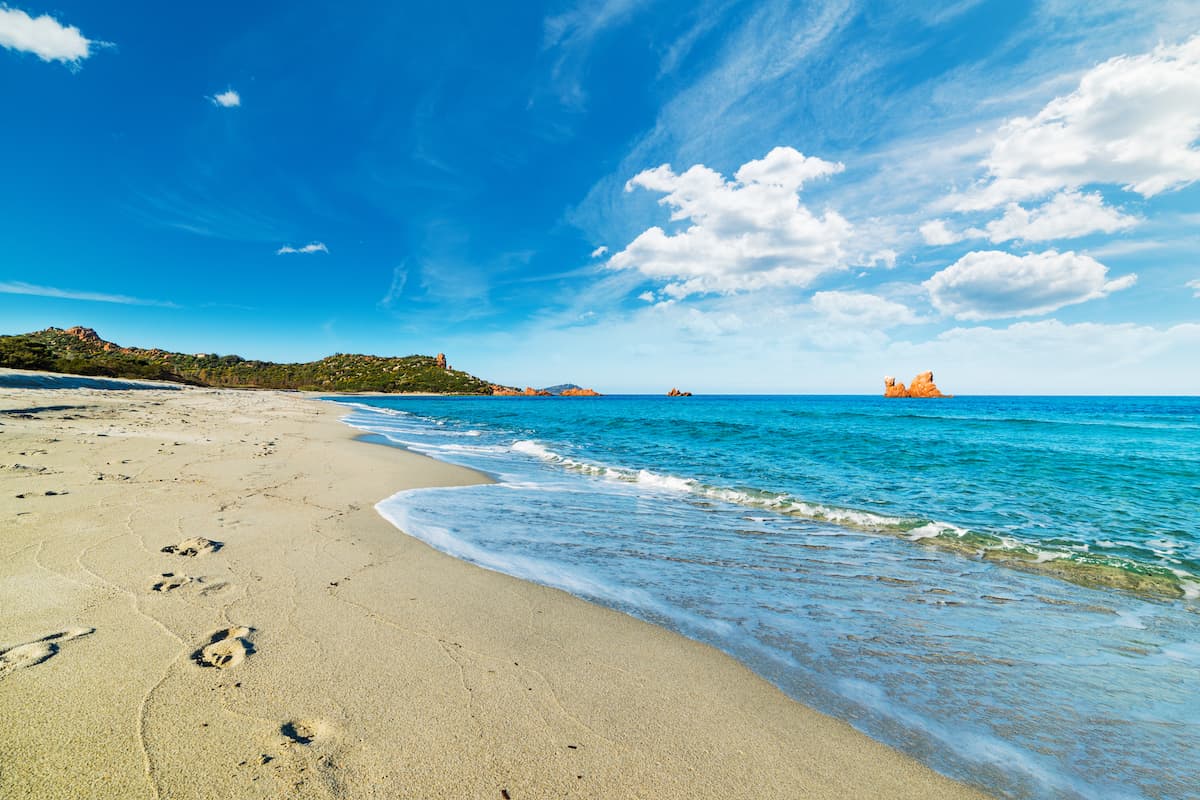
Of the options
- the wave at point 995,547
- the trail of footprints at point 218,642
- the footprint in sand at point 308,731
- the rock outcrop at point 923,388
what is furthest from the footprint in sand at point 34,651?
the rock outcrop at point 923,388

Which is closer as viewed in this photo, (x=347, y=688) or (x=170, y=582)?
(x=347, y=688)

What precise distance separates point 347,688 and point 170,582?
282 cm

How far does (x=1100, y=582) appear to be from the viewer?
6.87 metres

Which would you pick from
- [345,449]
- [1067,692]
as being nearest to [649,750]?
[1067,692]

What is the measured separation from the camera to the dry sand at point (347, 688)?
97.5 inches

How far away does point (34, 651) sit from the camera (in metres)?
3.26

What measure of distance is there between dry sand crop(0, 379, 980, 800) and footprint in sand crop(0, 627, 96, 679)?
0.02 m

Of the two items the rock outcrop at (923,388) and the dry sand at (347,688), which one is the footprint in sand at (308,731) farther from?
the rock outcrop at (923,388)

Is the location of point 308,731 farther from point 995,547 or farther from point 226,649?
point 995,547

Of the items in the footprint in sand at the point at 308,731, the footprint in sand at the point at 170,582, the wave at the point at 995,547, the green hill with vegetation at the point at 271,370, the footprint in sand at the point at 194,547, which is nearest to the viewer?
the footprint in sand at the point at 308,731

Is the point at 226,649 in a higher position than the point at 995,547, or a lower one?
higher

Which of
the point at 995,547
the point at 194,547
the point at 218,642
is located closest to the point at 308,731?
the point at 218,642

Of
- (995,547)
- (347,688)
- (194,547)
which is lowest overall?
(995,547)

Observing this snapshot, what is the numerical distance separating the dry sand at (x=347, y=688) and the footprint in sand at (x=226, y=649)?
0.02 meters
